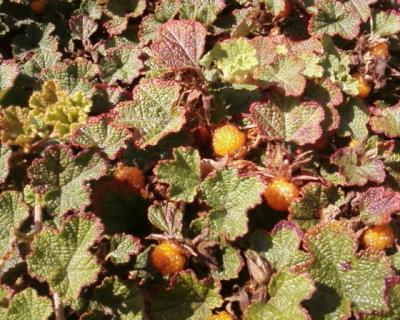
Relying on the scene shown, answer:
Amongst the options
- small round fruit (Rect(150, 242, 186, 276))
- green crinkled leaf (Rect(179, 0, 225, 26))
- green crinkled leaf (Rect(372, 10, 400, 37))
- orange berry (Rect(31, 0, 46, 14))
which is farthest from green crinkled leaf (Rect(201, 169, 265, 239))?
orange berry (Rect(31, 0, 46, 14))

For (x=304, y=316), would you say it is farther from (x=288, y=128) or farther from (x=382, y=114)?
(x=382, y=114)

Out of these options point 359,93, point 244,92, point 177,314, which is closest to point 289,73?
point 244,92

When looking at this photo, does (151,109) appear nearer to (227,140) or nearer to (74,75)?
(227,140)

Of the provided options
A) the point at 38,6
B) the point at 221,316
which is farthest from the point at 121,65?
the point at 221,316

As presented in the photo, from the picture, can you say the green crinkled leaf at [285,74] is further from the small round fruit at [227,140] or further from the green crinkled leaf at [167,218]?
the green crinkled leaf at [167,218]

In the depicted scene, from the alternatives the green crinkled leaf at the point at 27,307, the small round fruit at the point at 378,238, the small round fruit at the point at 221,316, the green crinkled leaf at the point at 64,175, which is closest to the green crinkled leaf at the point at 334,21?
the small round fruit at the point at 378,238

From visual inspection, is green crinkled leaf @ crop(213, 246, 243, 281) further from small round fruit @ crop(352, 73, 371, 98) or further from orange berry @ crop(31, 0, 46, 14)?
orange berry @ crop(31, 0, 46, 14)
